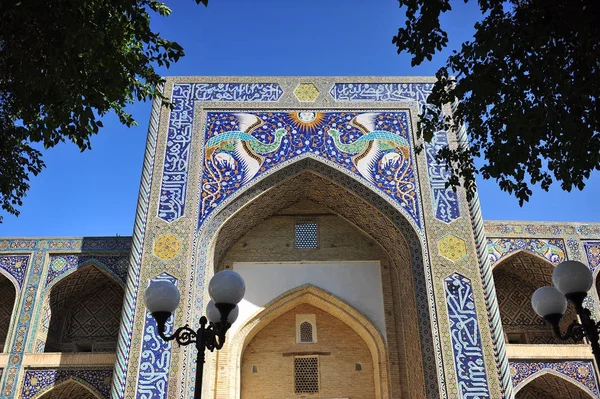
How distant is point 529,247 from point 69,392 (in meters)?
7.73

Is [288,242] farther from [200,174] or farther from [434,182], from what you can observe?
[434,182]

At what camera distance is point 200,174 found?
8.88m

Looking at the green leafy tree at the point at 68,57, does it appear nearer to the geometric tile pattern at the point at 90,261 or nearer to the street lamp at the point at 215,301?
the street lamp at the point at 215,301

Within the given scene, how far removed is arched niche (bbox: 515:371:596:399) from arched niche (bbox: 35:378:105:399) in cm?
644

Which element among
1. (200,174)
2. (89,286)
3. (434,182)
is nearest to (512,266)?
(434,182)

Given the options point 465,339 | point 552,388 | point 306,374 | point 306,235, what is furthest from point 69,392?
point 552,388

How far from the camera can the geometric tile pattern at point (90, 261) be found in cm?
955

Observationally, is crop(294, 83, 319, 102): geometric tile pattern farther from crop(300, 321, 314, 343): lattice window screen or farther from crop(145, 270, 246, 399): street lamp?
crop(145, 270, 246, 399): street lamp

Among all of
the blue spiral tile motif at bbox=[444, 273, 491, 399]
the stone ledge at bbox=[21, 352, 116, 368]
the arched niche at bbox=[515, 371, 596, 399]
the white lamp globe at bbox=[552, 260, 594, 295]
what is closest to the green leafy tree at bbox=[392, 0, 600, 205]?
the white lamp globe at bbox=[552, 260, 594, 295]

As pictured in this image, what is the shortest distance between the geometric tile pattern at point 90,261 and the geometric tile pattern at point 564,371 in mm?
6315

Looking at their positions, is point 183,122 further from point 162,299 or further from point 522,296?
point 522,296

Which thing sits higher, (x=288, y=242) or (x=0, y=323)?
(x=288, y=242)

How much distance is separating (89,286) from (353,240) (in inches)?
183

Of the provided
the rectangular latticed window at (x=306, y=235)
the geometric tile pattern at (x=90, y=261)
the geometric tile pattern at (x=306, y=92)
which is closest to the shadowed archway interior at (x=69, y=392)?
the geometric tile pattern at (x=90, y=261)
